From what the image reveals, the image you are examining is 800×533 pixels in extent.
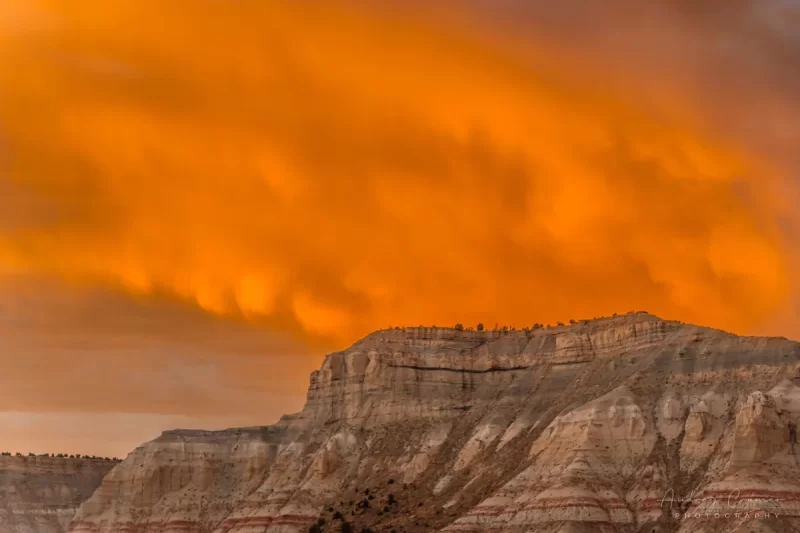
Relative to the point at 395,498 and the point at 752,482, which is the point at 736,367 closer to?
the point at 752,482

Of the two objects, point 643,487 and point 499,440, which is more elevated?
point 499,440

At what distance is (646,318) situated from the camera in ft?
625

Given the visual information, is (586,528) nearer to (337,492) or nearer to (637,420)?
(637,420)

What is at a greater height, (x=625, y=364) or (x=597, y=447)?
(x=625, y=364)

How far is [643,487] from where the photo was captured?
160 meters

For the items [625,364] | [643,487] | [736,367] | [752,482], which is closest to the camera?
[752,482]

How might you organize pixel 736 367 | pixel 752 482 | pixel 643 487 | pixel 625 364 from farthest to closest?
pixel 625 364 < pixel 736 367 < pixel 643 487 < pixel 752 482

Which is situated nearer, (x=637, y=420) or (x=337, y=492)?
(x=637, y=420)

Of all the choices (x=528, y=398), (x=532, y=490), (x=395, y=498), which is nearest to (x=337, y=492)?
(x=395, y=498)

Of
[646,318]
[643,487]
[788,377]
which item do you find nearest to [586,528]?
[643,487]

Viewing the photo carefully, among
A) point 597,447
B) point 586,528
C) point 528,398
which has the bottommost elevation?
point 586,528

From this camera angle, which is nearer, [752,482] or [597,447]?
[752,482]

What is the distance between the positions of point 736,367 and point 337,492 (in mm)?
53894

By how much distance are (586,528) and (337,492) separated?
167 ft
